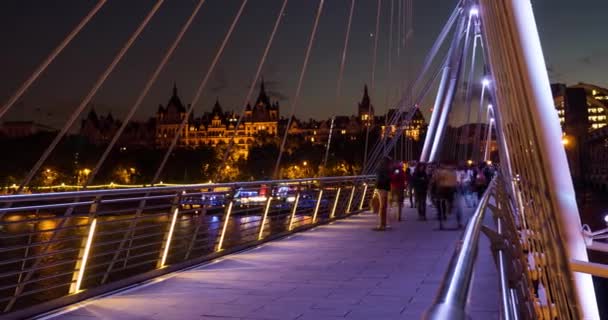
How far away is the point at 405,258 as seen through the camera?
8.38 meters

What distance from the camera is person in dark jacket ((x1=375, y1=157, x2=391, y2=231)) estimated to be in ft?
41.2

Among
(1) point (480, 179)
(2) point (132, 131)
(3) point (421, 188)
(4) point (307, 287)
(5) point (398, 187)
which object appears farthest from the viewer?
(2) point (132, 131)

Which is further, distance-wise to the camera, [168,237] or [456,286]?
[168,237]

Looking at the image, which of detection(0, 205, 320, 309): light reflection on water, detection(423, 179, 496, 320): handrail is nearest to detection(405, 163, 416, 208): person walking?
detection(0, 205, 320, 309): light reflection on water

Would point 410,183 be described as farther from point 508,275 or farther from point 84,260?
point 508,275

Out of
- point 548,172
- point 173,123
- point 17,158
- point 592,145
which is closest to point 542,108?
point 548,172

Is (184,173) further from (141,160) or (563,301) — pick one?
(563,301)

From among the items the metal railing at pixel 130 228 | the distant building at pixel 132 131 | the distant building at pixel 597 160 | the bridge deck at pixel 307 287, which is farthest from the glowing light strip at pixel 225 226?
the distant building at pixel 132 131

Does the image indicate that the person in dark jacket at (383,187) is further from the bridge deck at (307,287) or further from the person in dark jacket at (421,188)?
the person in dark jacket at (421,188)

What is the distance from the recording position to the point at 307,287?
20.9 feet

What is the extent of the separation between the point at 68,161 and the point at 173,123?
73674 millimetres

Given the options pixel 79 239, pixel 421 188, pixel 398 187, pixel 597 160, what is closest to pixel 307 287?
pixel 79 239

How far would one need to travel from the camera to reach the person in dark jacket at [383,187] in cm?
1255

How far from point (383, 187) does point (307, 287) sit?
6.63 meters
